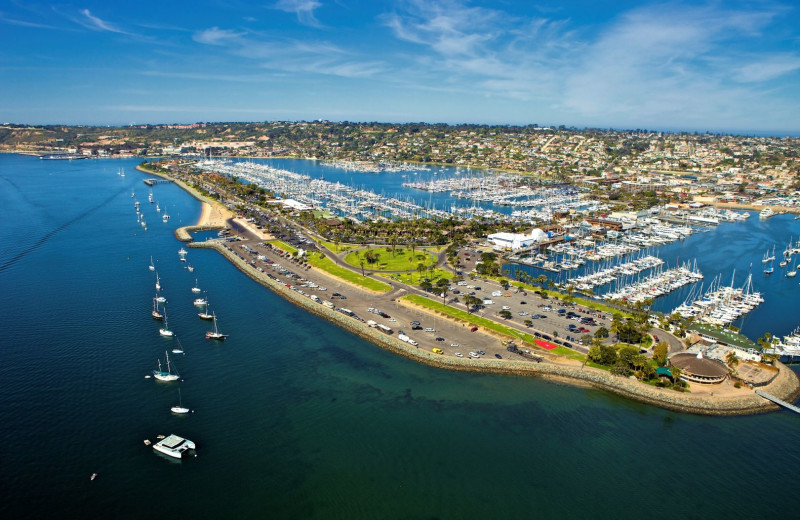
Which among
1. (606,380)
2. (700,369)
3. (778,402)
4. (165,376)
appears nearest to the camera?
(778,402)

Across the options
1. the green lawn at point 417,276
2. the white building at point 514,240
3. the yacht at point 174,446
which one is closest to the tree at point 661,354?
the green lawn at point 417,276

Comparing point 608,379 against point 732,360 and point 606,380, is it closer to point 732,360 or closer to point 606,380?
point 606,380

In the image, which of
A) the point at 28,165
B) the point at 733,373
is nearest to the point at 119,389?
the point at 733,373

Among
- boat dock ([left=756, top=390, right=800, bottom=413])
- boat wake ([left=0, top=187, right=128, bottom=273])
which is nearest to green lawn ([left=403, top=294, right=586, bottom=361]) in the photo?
boat dock ([left=756, top=390, right=800, bottom=413])

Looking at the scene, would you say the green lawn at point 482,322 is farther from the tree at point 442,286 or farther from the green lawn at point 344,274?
the green lawn at point 344,274

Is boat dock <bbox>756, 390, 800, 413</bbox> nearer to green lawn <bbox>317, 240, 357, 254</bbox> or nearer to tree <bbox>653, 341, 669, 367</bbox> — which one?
tree <bbox>653, 341, 669, 367</bbox>

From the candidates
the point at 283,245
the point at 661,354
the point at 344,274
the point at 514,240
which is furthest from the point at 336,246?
the point at 661,354
